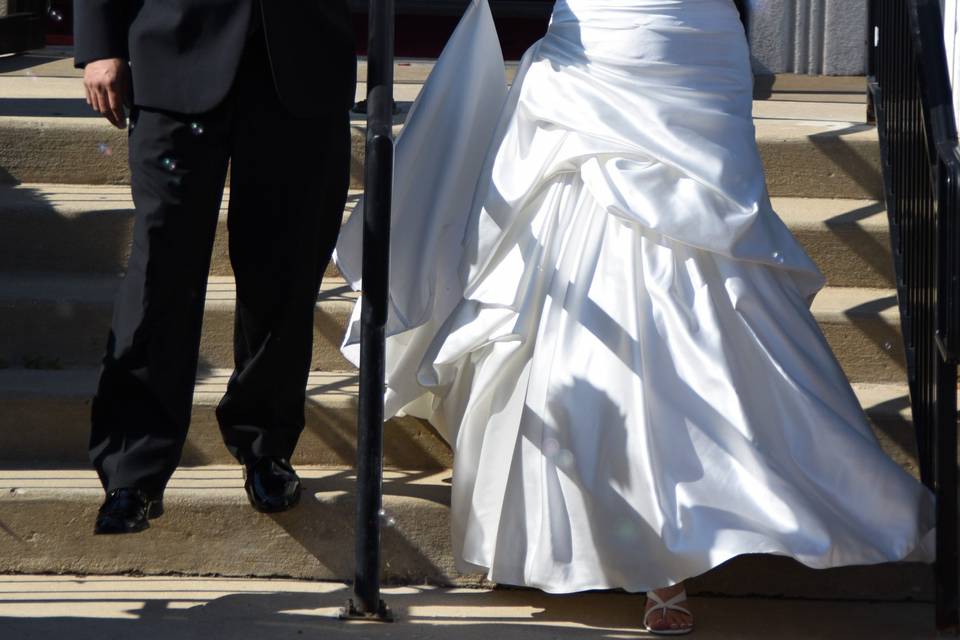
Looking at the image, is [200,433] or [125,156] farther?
[125,156]

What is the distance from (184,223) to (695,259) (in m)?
1.23

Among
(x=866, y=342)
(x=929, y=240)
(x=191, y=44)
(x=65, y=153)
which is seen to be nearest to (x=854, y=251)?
(x=866, y=342)

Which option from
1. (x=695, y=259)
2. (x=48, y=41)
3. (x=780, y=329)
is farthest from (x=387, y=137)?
(x=48, y=41)

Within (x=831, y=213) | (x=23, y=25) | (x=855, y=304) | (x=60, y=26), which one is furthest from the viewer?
(x=60, y=26)

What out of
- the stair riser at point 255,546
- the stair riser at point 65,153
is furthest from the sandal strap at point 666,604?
the stair riser at point 65,153

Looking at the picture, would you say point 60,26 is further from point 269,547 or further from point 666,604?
point 666,604

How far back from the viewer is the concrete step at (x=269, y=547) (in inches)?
136

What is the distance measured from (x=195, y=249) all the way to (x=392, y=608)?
3.29ft

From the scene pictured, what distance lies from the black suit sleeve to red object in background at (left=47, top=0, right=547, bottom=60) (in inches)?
196

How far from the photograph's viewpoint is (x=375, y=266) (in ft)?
10.2

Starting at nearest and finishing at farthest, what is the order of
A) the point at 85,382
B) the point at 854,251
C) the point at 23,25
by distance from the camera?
the point at 85,382 → the point at 854,251 → the point at 23,25

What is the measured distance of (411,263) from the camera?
361 centimetres

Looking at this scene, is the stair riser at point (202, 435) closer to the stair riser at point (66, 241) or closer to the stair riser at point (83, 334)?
the stair riser at point (83, 334)

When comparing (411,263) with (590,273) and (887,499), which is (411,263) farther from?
(887,499)
